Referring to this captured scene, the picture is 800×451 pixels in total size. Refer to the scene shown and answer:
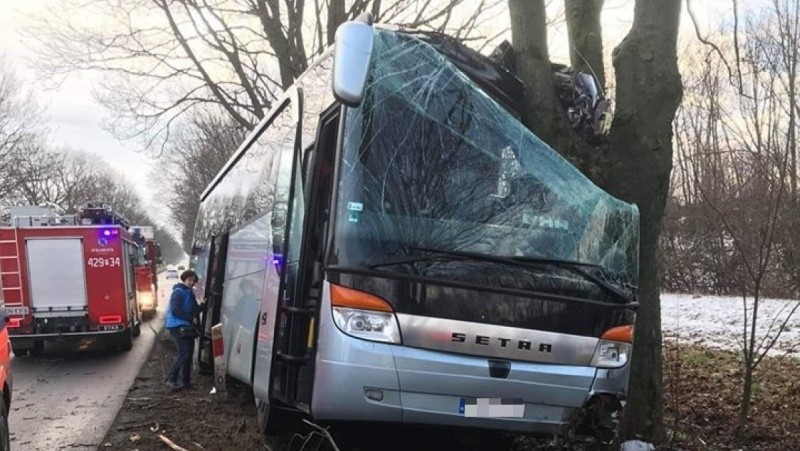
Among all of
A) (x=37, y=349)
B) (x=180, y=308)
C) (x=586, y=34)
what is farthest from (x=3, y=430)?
(x=37, y=349)

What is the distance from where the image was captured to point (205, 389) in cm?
1012

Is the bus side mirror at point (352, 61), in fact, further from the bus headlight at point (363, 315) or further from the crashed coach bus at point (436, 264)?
the bus headlight at point (363, 315)

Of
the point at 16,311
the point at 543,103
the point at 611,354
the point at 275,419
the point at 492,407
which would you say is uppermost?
the point at 543,103

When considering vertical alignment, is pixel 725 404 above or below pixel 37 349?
above

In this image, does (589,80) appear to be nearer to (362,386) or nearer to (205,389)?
(362,386)

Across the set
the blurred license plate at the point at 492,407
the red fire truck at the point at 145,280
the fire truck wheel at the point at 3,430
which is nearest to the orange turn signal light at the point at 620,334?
the blurred license plate at the point at 492,407

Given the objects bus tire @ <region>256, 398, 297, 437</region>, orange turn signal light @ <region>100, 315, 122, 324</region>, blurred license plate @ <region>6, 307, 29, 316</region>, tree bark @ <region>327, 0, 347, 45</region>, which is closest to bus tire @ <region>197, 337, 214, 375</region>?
orange turn signal light @ <region>100, 315, 122, 324</region>

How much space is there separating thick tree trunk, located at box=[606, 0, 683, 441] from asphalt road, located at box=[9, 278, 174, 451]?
17.2ft

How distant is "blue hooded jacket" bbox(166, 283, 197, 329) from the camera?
1036 cm

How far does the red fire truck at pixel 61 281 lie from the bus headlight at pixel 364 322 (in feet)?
37.4

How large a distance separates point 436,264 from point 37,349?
12.8m

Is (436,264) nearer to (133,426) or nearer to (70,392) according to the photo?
(133,426)

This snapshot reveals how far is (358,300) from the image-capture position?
4086 millimetres

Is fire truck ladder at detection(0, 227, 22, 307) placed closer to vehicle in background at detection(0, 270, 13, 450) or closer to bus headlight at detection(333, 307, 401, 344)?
vehicle in background at detection(0, 270, 13, 450)
